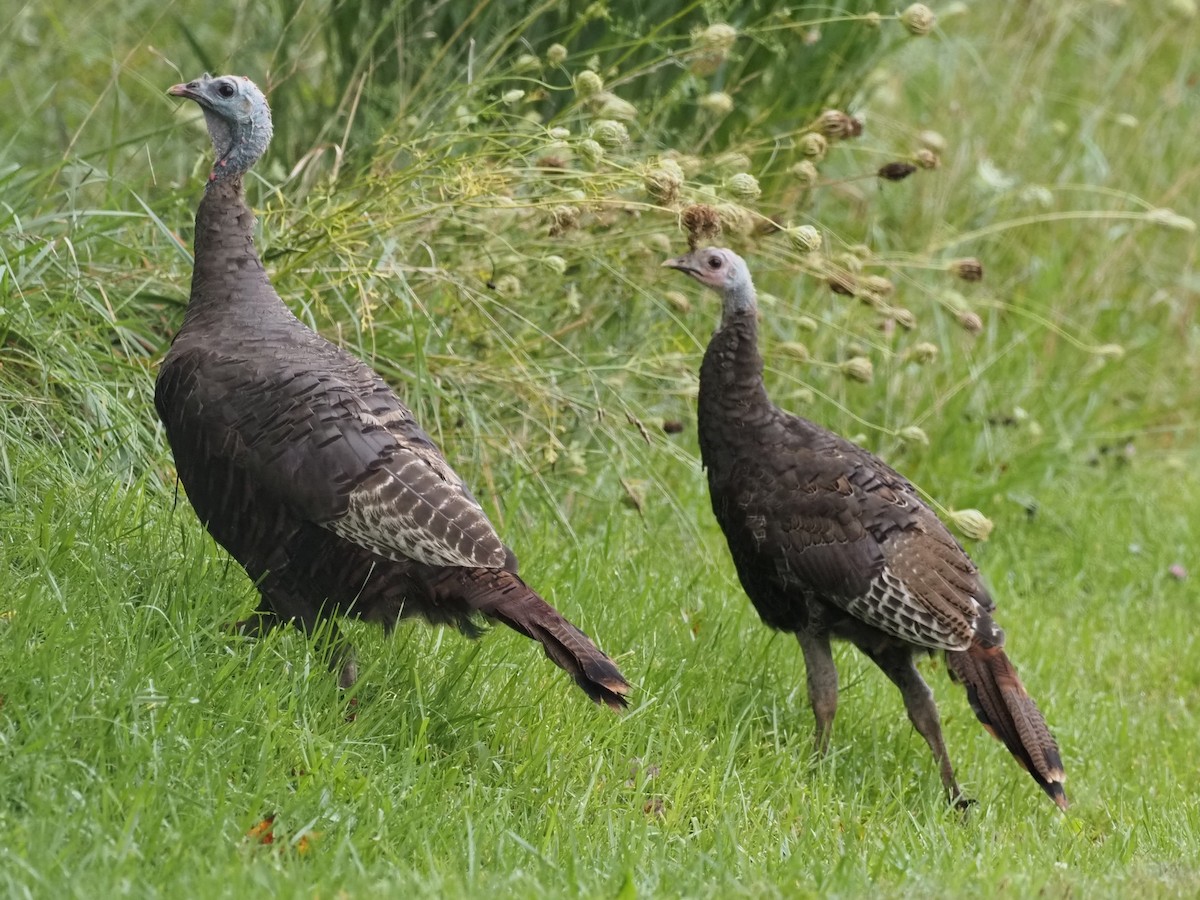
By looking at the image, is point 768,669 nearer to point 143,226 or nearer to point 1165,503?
point 143,226

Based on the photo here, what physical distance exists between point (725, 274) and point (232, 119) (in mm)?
1584

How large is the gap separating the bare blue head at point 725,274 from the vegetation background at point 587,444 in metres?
0.14

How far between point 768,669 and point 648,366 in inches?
54.7

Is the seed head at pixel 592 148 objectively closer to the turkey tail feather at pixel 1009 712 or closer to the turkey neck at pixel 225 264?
the turkey neck at pixel 225 264

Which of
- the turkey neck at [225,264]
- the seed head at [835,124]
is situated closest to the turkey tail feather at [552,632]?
the turkey neck at [225,264]

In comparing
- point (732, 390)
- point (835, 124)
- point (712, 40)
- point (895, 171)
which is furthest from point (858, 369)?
point (712, 40)

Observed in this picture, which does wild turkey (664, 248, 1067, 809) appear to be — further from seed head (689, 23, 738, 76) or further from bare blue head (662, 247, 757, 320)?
seed head (689, 23, 738, 76)

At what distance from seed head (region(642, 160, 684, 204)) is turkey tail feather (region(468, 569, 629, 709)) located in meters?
1.27

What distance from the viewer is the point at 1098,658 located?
6242 millimetres

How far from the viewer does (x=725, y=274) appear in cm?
523

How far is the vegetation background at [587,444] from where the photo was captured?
3.61 meters

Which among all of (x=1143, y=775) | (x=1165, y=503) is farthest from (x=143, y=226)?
(x=1165, y=503)

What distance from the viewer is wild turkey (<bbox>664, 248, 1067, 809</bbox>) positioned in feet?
15.9

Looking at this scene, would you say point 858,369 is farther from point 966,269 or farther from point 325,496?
point 325,496
